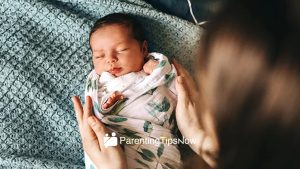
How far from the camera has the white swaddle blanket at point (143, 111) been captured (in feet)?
3.78

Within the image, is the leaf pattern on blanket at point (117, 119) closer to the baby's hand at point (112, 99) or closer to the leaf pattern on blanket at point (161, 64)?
the baby's hand at point (112, 99)

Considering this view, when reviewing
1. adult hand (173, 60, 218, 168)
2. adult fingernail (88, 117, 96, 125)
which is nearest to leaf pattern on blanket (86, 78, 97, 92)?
adult fingernail (88, 117, 96, 125)

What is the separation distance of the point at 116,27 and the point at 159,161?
38 centimetres

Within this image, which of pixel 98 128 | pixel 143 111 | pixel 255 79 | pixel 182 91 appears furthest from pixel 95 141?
pixel 255 79

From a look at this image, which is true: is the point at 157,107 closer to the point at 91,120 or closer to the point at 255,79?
the point at 91,120

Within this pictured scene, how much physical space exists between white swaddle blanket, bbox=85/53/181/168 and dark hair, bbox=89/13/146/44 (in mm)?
78

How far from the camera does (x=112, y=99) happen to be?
120 cm

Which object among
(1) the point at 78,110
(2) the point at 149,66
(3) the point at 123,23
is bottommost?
(1) the point at 78,110

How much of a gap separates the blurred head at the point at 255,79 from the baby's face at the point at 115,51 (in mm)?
667

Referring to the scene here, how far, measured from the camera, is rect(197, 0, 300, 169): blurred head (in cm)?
53

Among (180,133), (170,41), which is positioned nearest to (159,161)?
(180,133)

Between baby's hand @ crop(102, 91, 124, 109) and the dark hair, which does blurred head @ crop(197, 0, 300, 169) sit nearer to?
baby's hand @ crop(102, 91, 124, 109)

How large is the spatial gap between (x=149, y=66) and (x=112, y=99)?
148 millimetres

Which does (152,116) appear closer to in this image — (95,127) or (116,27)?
(95,127)
